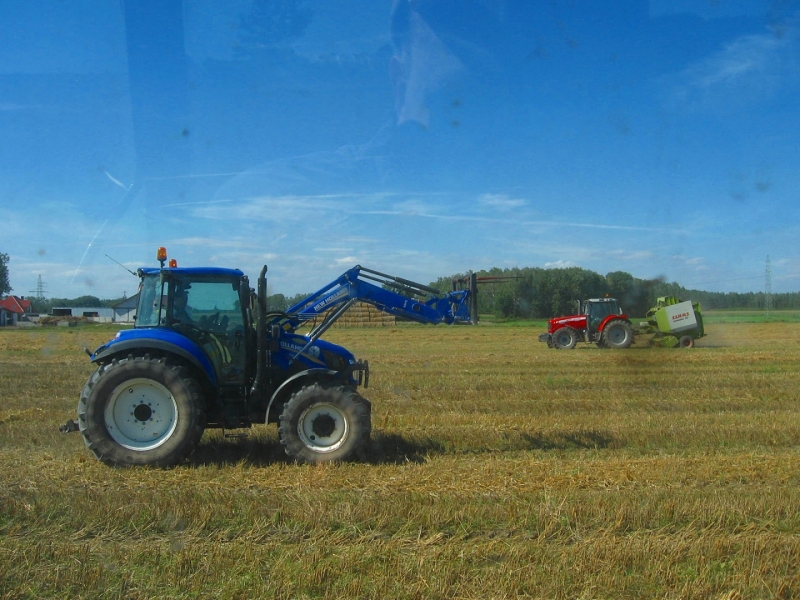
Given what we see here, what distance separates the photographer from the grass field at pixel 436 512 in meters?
4.47

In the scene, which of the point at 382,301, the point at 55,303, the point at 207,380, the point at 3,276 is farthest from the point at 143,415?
the point at 55,303

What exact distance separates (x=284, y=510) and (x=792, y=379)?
43.8ft

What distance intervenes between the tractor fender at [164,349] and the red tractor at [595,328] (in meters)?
19.5

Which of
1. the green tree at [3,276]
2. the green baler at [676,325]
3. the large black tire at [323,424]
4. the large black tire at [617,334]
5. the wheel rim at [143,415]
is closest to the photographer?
the wheel rim at [143,415]

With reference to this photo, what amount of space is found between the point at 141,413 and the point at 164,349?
741 millimetres

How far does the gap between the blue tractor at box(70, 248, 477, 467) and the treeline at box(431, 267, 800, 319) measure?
14.8 m

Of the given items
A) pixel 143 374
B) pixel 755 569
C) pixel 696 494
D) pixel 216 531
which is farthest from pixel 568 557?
pixel 143 374

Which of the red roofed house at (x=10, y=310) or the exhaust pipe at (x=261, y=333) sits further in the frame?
the red roofed house at (x=10, y=310)

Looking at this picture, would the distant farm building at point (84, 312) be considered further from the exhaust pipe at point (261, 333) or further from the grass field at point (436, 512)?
the exhaust pipe at point (261, 333)

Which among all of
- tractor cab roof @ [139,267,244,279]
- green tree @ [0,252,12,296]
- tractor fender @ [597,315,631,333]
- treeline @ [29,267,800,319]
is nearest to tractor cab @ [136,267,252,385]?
tractor cab roof @ [139,267,244,279]

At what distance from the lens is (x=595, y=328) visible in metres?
25.5

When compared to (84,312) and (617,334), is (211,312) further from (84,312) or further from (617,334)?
(84,312)

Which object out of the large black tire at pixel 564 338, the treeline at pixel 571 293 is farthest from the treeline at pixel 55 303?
the large black tire at pixel 564 338

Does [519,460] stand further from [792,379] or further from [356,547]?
[792,379]
